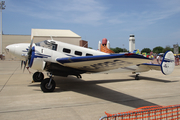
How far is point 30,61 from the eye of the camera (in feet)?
Result: 22.6

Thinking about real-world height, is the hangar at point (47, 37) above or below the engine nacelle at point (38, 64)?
above

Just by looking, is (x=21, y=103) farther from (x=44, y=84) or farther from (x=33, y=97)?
(x=44, y=84)

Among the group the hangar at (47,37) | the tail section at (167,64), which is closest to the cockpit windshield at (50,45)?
the tail section at (167,64)

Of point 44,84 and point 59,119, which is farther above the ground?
point 44,84

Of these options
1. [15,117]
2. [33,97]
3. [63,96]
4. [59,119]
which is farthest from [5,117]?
[63,96]

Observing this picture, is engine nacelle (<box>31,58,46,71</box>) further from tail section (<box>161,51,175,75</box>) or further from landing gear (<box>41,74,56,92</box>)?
tail section (<box>161,51,175,75</box>)

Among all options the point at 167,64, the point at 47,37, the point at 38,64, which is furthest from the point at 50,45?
the point at 47,37

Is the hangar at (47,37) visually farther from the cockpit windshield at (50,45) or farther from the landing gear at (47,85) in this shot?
the landing gear at (47,85)

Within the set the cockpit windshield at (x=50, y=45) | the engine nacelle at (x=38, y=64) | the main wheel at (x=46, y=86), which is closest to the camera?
the engine nacelle at (x=38, y=64)

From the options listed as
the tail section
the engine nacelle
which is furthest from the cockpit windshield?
the tail section

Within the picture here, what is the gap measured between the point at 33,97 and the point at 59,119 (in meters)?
2.64

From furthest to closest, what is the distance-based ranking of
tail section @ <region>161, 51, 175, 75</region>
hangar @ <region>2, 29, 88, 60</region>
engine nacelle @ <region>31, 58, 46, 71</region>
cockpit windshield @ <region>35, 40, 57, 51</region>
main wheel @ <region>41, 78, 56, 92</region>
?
hangar @ <region>2, 29, 88, 60</region>, tail section @ <region>161, 51, 175, 75</region>, cockpit windshield @ <region>35, 40, 57, 51</region>, main wheel @ <region>41, 78, 56, 92</region>, engine nacelle @ <region>31, 58, 46, 71</region>

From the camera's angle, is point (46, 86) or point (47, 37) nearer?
point (46, 86)

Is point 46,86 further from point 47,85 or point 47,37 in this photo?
point 47,37
